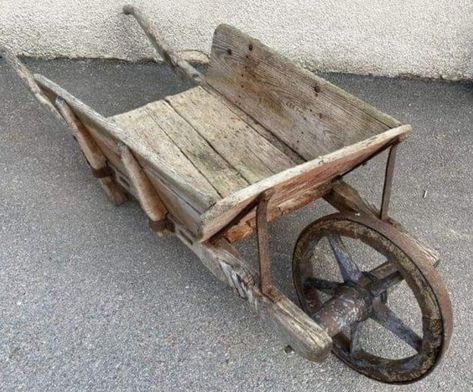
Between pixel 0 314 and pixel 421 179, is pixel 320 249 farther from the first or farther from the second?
pixel 0 314

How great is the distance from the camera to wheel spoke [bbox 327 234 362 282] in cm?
196

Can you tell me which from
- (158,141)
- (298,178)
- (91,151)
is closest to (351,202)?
(298,178)

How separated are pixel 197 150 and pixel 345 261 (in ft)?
3.24

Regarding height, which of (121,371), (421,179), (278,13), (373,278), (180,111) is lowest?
(121,371)

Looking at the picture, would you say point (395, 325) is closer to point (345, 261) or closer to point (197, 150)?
point (345, 261)

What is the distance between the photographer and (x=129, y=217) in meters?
2.73

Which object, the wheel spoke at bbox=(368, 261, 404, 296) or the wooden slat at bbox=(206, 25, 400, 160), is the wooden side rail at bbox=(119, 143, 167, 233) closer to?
the wooden slat at bbox=(206, 25, 400, 160)

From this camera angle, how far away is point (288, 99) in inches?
95.6

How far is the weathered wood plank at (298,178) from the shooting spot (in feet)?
4.95

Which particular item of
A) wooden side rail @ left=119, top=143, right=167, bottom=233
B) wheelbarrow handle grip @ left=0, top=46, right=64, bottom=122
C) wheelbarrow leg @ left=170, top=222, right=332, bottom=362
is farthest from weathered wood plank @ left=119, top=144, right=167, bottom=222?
wheelbarrow handle grip @ left=0, top=46, right=64, bottom=122

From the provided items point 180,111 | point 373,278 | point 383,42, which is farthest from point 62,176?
point 383,42

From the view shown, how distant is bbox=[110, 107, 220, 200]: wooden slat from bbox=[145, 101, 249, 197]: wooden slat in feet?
0.08

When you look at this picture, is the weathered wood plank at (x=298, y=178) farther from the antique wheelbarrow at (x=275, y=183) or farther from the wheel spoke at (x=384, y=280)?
the wheel spoke at (x=384, y=280)

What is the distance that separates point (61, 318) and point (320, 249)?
134cm
